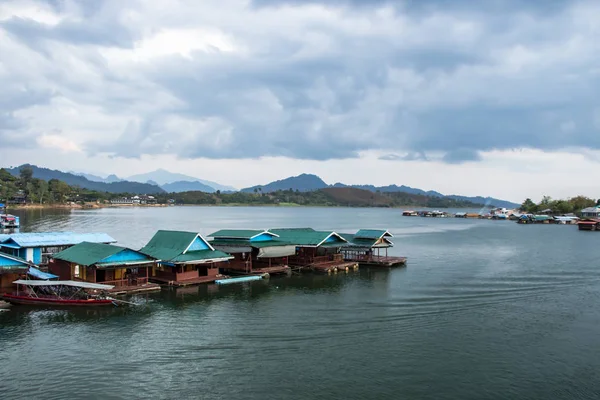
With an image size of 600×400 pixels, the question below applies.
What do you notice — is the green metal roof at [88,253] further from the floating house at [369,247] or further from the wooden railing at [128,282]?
the floating house at [369,247]

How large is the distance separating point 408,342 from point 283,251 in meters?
23.6

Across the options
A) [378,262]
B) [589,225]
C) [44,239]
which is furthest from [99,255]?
[589,225]

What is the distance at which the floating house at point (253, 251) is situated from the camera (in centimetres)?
4743

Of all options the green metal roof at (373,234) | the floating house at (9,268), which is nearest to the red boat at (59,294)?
the floating house at (9,268)

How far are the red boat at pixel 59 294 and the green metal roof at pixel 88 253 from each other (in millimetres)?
2601

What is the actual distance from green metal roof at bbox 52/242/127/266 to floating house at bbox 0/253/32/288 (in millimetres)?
3437

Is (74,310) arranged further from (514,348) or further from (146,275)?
(514,348)

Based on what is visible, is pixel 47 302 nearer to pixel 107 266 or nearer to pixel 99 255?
pixel 107 266

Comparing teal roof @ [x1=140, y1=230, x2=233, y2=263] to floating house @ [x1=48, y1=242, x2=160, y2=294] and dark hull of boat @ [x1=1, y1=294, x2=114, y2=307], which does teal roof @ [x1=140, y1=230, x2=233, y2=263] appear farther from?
dark hull of boat @ [x1=1, y1=294, x2=114, y2=307]

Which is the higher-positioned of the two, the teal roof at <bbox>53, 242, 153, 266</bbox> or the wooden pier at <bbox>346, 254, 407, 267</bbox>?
the teal roof at <bbox>53, 242, 153, 266</bbox>

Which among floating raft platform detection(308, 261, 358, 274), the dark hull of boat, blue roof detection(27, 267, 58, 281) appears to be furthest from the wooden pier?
blue roof detection(27, 267, 58, 281)

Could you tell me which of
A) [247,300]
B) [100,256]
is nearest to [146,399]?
[247,300]

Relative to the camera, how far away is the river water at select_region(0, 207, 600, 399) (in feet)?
68.5

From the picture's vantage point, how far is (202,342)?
26328 mm
